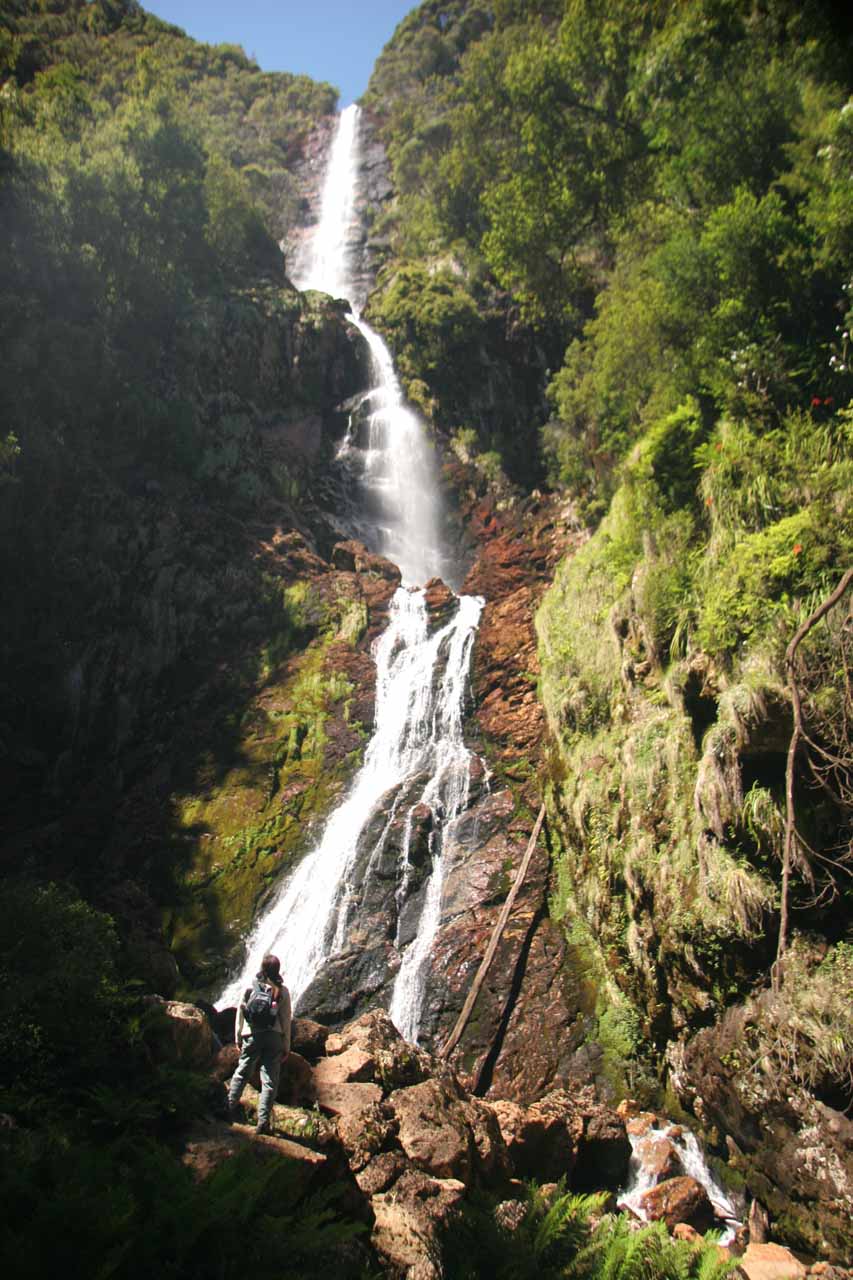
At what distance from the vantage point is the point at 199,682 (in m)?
17.7

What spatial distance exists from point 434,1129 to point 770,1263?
3.15m

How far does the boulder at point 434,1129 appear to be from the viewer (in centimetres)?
548

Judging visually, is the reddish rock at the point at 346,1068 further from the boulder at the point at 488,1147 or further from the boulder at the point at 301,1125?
the boulder at the point at 488,1147

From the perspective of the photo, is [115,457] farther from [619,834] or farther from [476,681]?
[619,834]

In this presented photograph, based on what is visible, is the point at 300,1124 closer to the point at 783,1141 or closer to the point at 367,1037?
the point at 367,1037

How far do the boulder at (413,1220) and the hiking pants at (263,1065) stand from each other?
104 centimetres

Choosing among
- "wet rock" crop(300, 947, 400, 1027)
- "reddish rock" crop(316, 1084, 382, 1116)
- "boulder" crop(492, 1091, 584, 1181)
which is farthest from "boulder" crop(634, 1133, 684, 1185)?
"wet rock" crop(300, 947, 400, 1027)

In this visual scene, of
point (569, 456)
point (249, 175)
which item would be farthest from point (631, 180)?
point (249, 175)

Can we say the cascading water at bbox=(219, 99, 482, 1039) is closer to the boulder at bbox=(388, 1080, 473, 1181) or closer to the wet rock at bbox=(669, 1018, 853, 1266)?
the boulder at bbox=(388, 1080, 473, 1181)

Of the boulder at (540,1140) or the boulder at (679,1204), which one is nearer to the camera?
the boulder at (679,1204)

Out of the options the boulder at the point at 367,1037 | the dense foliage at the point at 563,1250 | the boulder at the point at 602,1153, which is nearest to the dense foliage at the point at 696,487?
the boulder at the point at 602,1153

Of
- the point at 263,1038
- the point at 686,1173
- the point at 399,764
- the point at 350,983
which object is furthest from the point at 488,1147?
the point at 399,764

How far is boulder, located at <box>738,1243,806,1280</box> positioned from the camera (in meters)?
5.70

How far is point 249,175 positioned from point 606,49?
88.3 ft
